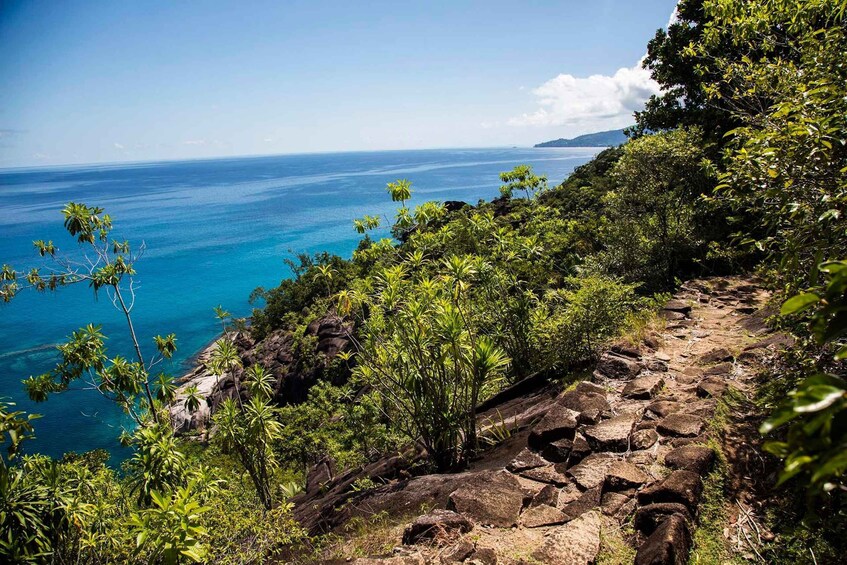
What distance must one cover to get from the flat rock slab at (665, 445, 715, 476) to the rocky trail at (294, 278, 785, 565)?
0.01 m

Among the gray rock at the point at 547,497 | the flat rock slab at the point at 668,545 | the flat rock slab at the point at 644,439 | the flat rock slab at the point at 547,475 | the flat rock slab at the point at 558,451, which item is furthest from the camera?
the flat rock slab at the point at 558,451

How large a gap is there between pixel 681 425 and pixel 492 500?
2612 mm

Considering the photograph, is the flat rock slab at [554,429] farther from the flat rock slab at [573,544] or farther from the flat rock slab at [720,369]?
the flat rock slab at [720,369]

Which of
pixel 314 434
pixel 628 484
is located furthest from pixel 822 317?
pixel 314 434

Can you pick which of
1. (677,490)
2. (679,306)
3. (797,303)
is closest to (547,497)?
(677,490)

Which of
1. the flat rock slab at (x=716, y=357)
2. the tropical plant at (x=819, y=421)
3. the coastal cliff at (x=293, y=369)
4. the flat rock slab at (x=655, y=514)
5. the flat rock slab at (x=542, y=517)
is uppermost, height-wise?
the tropical plant at (x=819, y=421)

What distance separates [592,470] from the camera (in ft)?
19.3

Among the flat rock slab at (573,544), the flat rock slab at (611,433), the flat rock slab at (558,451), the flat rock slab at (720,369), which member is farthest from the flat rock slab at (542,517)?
the flat rock slab at (720,369)

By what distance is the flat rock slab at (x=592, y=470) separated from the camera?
5699 millimetres

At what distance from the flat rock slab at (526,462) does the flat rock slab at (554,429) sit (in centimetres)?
22

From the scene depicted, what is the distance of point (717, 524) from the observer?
4.42 m

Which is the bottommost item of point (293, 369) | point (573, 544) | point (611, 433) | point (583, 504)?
point (293, 369)

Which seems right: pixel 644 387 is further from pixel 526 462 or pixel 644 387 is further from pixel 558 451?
pixel 526 462

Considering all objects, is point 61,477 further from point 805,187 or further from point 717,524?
point 805,187
